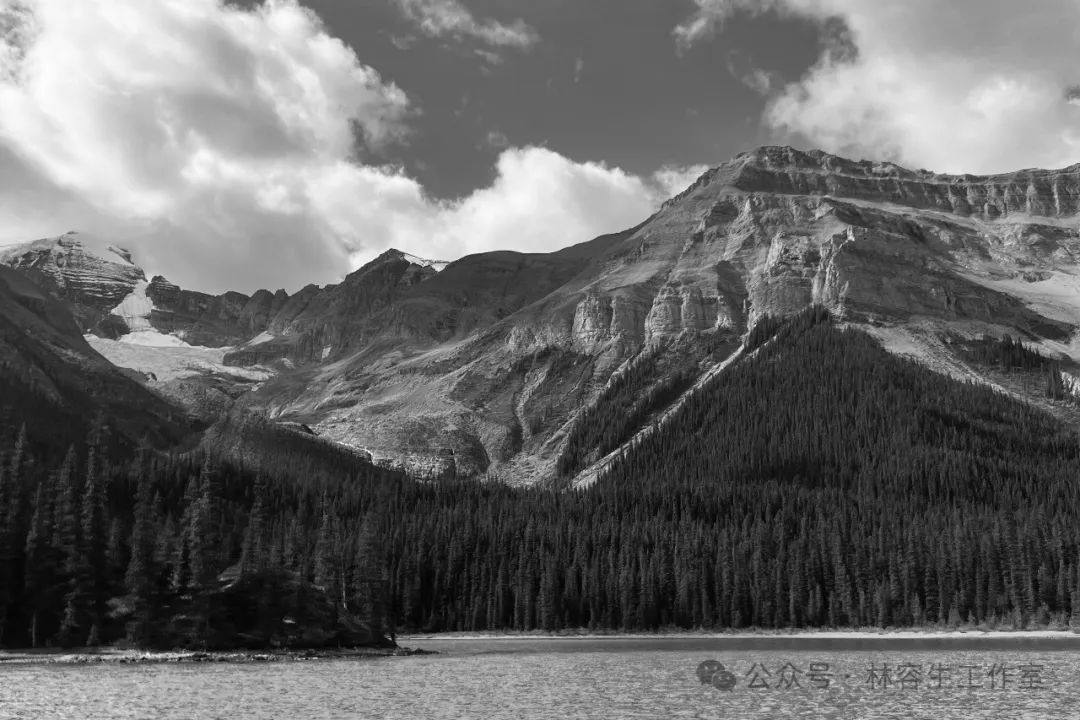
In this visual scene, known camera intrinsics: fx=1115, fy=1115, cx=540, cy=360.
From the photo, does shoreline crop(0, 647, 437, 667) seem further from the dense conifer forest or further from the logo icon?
the logo icon

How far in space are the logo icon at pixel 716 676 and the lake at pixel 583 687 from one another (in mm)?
344

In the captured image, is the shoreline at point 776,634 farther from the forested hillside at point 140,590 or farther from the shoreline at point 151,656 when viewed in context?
the shoreline at point 151,656

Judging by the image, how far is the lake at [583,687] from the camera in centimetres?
6375

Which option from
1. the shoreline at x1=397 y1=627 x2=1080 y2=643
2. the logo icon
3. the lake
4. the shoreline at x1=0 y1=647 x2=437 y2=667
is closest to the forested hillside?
the shoreline at x1=0 y1=647 x2=437 y2=667

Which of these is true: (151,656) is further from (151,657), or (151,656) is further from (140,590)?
(140,590)

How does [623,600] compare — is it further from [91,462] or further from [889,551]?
[91,462]

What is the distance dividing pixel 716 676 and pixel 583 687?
13072mm

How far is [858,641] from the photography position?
493ft

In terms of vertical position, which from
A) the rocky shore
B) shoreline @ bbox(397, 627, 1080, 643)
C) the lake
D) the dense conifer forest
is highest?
the dense conifer forest

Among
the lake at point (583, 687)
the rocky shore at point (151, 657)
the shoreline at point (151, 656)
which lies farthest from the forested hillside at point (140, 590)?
the lake at point (583, 687)

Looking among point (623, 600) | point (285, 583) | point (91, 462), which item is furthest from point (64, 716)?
point (623, 600)

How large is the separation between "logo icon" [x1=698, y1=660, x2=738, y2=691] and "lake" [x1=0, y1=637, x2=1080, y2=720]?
344 millimetres

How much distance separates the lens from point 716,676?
8744 cm

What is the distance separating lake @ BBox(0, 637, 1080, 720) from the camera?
2510 inches
